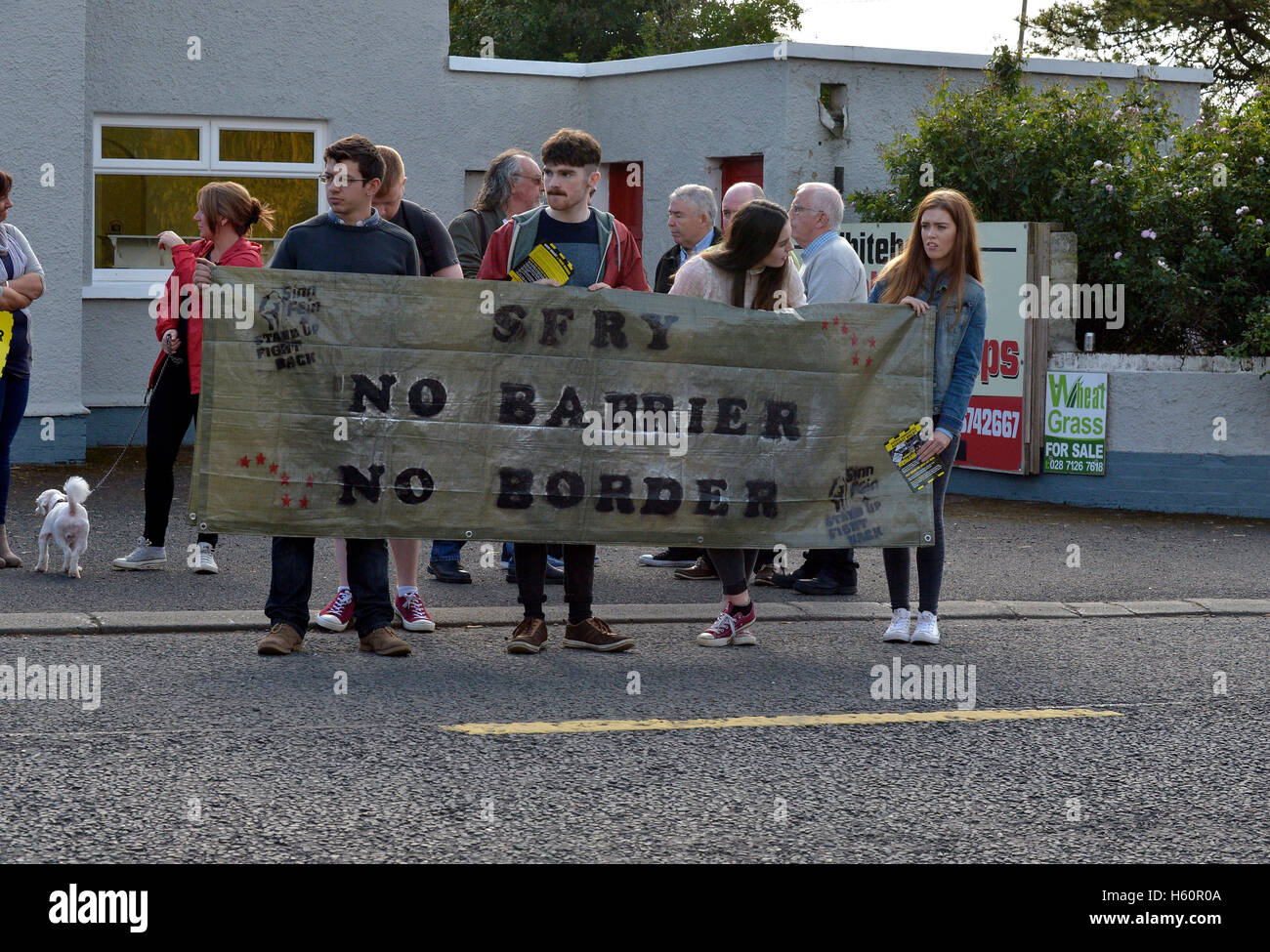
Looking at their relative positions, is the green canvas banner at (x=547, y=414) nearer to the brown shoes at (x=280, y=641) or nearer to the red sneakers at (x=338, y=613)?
the brown shoes at (x=280, y=641)

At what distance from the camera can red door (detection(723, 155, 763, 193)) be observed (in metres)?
17.4

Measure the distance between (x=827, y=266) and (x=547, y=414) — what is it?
1887 millimetres

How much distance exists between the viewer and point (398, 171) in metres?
7.75

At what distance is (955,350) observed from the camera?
770 cm

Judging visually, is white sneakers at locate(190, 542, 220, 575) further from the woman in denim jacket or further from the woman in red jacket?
the woman in denim jacket

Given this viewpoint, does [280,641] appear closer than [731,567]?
Yes

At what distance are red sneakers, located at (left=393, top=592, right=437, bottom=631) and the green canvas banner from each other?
0.55 metres

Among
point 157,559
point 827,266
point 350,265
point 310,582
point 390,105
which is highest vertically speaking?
point 390,105

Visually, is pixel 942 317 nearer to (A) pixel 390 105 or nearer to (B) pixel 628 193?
(A) pixel 390 105

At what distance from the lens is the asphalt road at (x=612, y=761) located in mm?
4555

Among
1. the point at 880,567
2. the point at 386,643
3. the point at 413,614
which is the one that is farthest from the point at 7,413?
the point at 880,567

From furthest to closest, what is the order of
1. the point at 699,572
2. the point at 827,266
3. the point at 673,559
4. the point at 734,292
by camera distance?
the point at 673,559, the point at 699,572, the point at 827,266, the point at 734,292

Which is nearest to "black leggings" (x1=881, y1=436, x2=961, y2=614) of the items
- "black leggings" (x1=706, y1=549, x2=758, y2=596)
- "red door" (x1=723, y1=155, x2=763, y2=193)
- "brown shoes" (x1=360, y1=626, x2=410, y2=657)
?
"black leggings" (x1=706, y1=549, x2=758, y2=596)
